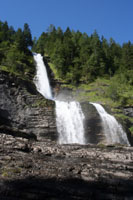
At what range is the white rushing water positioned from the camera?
2023cm

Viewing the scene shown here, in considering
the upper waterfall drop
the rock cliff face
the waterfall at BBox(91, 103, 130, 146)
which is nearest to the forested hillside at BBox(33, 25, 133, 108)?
the upper waterfall drop

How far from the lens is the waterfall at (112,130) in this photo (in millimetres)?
20864

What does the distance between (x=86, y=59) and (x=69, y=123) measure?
92.5 feet

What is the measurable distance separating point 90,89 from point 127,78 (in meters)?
13.7

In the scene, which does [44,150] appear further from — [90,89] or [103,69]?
[103,69]

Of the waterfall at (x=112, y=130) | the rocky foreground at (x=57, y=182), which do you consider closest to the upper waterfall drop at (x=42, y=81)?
the waterfall at (x=112, y=130)

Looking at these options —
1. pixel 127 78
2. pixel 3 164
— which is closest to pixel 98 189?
pixel 3 164

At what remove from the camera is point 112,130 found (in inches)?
841

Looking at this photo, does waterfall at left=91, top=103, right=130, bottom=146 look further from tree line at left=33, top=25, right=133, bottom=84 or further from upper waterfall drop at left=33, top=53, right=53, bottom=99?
tree line at left=33, top=25, right=133, bottom=84

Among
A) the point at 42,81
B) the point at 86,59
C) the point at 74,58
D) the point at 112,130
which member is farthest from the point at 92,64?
the point at 112,130

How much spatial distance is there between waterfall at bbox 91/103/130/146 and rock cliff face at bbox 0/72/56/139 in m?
6.91

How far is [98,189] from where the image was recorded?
5156 millimetres

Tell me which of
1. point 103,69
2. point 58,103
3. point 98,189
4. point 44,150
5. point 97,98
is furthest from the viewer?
point 103,69

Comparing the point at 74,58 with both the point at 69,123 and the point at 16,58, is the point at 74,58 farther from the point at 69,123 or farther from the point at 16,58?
the point at 69,123
